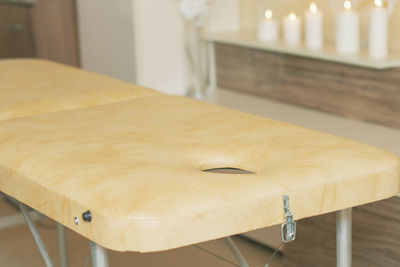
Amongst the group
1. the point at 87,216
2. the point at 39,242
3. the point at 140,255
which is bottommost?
the point at 140,255

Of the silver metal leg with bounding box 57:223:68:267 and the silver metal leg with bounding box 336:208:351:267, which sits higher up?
the silver metal leg with bounding box 336:208:351:267

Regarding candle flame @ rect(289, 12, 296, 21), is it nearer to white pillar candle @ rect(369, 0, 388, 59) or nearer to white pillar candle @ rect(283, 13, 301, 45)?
white pillar candle @ rect(283, 13, 301, 45)

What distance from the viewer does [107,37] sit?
2.52 metres

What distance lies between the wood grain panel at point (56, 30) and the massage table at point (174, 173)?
5.17 feet

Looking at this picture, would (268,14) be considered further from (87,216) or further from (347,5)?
(87,216)

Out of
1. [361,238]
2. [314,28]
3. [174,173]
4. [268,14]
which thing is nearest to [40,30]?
[268,14]

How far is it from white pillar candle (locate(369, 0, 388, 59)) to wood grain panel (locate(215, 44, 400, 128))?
6cm

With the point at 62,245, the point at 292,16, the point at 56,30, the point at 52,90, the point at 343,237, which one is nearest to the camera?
the point at 343,237

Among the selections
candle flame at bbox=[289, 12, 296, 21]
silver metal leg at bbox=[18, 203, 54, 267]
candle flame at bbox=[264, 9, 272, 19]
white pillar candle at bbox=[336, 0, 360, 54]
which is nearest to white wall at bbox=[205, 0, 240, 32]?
candle flame at bbox=[264, 9, 272, 19]

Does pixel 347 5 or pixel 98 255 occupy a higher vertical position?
pixel 347 5

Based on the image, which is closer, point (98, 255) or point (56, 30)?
point (98, 255)

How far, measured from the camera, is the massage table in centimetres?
80

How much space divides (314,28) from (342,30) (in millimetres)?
154

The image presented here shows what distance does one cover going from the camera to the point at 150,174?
90 cm
